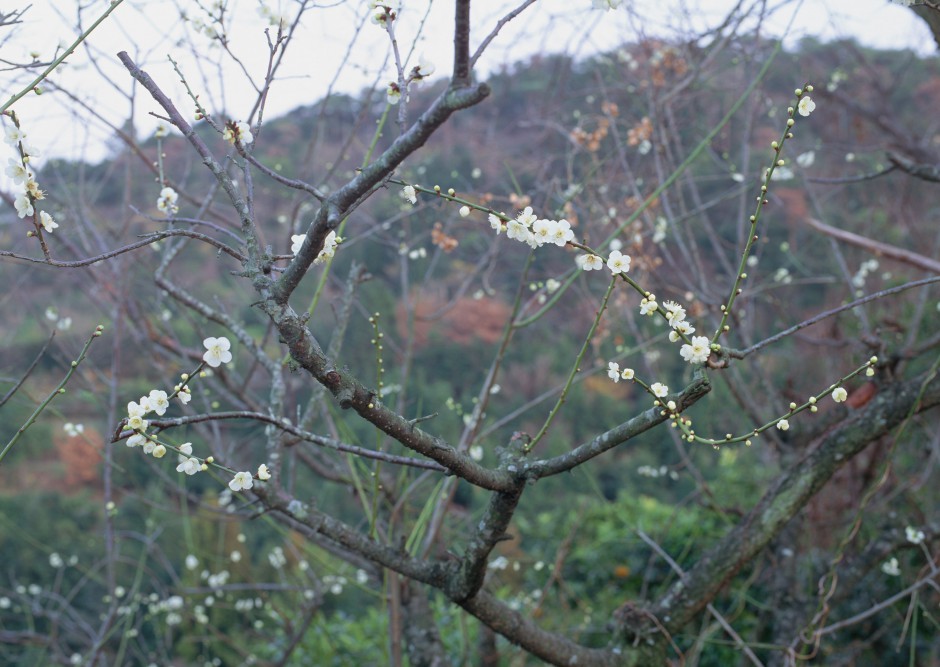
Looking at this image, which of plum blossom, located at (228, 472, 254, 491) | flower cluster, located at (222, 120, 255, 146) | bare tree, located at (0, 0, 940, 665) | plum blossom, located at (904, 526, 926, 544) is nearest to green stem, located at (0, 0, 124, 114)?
bare tree, located at (0, 0, 940, 665)

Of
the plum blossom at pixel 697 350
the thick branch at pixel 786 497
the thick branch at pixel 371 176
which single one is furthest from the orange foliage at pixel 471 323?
the thick branch at pixel 371 176

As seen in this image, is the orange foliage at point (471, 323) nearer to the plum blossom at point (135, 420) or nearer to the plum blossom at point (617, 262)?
the plum blossom at point (617, 262)

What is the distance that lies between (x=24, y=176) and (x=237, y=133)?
1.09 ft

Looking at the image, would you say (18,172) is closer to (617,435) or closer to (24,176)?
(24,176)

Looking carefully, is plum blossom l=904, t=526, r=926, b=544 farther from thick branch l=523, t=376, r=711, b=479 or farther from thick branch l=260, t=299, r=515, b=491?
thick branch l=260, t=299, r=515, b=491

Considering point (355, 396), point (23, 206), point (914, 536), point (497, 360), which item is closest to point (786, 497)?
point (914, 536)

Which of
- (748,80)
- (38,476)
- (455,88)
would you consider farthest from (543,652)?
(38,476)

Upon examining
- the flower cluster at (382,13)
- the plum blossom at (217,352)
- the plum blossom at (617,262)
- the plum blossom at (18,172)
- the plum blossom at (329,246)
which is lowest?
the plum blossom at (217,352)

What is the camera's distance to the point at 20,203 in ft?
4.31

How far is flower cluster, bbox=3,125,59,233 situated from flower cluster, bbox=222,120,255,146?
11.8 inches

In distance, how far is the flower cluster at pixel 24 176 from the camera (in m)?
1.25

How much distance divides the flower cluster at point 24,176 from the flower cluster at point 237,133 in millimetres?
300

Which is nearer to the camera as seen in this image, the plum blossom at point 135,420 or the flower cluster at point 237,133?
the plum blossom at point 135,420

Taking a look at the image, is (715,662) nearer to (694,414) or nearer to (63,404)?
(694,414)
